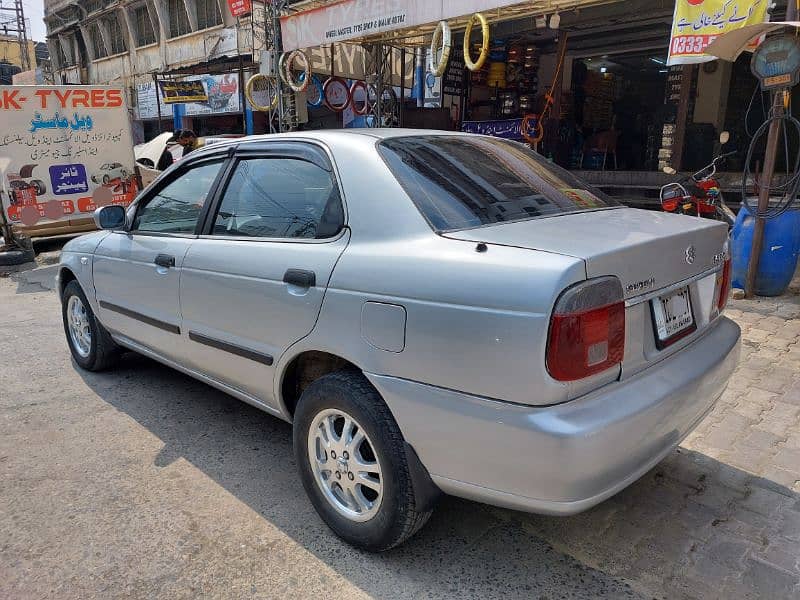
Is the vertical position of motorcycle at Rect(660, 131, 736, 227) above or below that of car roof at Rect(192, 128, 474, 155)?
below

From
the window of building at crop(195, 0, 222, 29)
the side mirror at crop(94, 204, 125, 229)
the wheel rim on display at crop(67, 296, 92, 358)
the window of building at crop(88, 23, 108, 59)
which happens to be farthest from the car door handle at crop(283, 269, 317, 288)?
the window of building at crop(88, 23, 108, 59)

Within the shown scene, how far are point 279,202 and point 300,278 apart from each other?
54 centimetres

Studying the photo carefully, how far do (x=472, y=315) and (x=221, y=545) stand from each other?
4.82ft

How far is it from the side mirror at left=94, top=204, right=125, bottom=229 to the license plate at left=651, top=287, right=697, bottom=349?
3.19m

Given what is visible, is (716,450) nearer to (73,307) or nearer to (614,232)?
(614,232)

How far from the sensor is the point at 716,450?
10.2 ft

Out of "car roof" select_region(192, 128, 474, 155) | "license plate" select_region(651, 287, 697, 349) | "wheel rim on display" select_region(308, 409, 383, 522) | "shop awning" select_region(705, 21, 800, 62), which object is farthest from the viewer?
"shop awning" select_region(705, 21, 800, 62)

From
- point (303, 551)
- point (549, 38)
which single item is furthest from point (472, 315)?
point (549, 38)

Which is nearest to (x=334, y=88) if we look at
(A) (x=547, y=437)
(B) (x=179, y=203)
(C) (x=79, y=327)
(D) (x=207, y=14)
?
(C) (x=79, y=327)

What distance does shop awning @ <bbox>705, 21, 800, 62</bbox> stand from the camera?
502 cm

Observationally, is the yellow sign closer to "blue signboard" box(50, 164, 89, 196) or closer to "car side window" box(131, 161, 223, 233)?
"car side window" box(131, 161, 223, 233)

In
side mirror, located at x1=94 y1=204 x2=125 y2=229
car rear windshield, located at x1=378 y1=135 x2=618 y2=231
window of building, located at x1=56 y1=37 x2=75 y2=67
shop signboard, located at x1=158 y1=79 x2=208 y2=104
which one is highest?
window of building, located at x1=56 y1=37 x2=75 y2=67

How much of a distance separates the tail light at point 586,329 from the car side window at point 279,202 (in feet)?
3.45

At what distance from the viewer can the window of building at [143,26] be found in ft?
88.5
